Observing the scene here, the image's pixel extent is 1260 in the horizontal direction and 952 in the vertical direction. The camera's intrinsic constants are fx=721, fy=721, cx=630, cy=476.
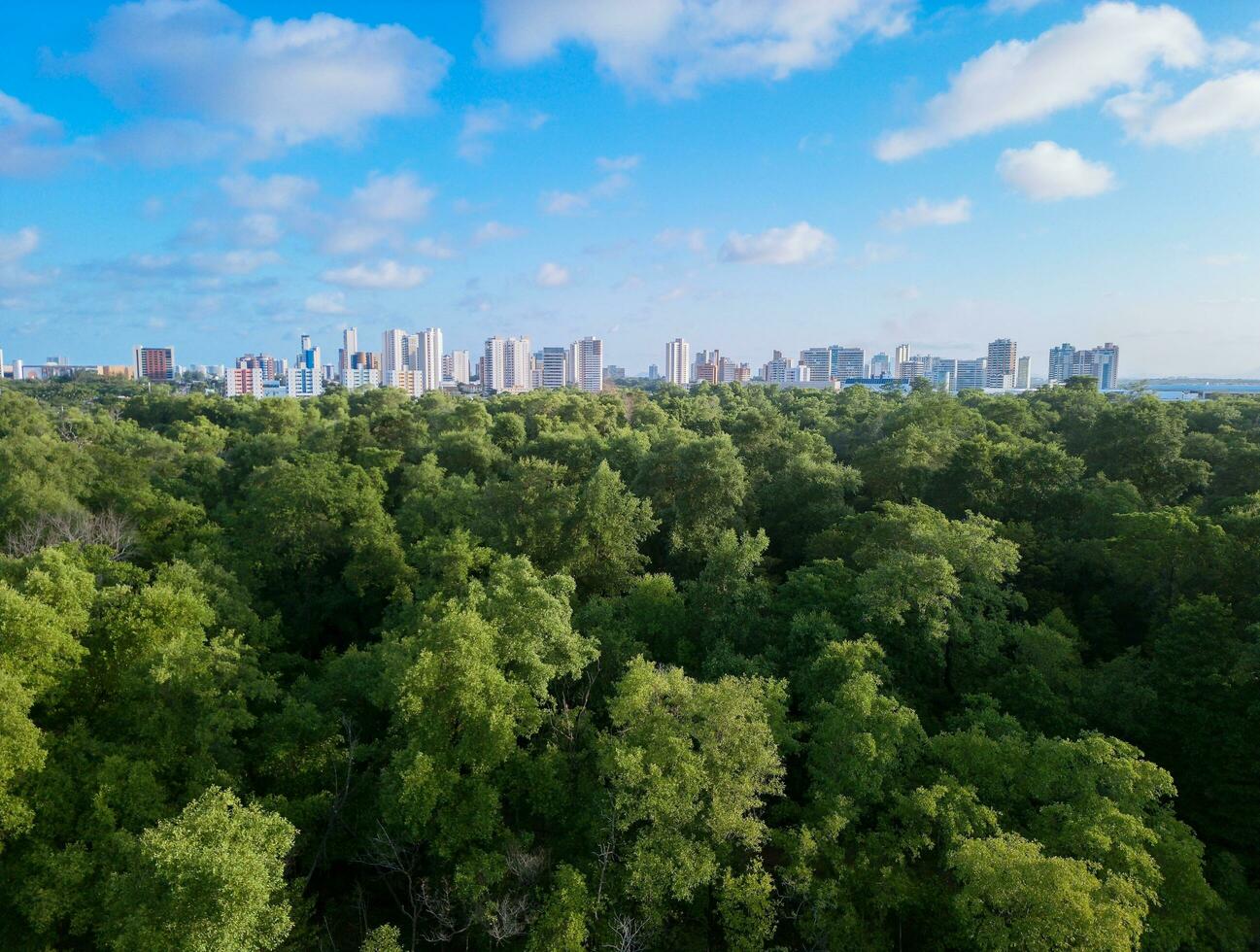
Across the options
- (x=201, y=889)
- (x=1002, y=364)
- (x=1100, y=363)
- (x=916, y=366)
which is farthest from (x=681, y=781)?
(x=916, y=366)

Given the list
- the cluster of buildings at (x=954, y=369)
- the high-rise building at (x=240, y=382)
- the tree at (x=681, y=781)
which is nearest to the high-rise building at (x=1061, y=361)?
the cluster of buildings at (x=954, y=369)

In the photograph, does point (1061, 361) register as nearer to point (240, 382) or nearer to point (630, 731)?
point (630, 731)

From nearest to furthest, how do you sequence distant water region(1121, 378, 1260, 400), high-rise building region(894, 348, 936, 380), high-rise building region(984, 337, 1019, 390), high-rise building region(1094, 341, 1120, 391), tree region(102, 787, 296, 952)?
tree region(102, 787, 296, 952) → distant water region(1121, 378, 1260, 400) → high-rise building region(1094, 341, 1120, 391) → high-rise building region(984, 337, 1019, 390) → high-rise building region(894, 348, 936, 380)

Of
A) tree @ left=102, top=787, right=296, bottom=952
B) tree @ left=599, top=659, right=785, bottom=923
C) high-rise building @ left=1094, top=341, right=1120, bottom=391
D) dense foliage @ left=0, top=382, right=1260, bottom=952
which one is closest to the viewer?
tree @ left=102, top=787, right=296, bottom=952

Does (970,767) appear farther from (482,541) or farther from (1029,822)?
(482,541)

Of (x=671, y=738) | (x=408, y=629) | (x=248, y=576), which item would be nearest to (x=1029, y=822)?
(x=671, y=738)

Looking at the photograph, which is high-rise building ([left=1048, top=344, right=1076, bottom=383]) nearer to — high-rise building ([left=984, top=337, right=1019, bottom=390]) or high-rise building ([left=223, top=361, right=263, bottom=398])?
high-rise building ([left=984, top=337, right=1019, bottom=390])

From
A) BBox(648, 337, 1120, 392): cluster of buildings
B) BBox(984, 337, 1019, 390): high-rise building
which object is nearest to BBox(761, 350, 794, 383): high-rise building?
BBox(648, 337, 1120, 392): cluster of buildings

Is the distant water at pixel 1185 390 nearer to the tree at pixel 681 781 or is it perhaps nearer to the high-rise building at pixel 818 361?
the tree at pixel 681 781
